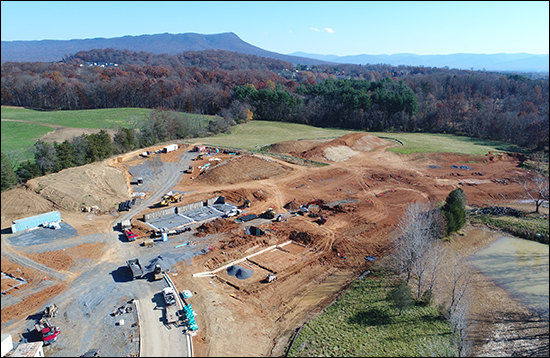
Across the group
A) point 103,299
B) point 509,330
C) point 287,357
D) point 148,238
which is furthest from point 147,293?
point 509,330

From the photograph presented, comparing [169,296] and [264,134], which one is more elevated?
[264,134]

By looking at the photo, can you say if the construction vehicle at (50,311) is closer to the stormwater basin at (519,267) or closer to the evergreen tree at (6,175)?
the evergreen tree at (6,175)

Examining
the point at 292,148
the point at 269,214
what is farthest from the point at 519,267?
the point at 292,148

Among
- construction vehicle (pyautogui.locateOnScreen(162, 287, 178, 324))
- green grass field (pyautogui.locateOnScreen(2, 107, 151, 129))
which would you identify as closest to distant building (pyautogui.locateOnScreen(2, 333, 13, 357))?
construction vehicle (pyautogui.locateOnScreen(162, 287, 178, 324))

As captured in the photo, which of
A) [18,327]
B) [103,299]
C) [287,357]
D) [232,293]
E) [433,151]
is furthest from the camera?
[433,151]

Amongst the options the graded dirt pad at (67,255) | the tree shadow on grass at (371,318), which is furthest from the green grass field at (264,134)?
the tree shadow on grass at (371,318)

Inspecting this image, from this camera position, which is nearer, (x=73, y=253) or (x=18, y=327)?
(x=18, y=327)

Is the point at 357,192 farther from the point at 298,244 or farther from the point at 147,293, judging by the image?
the point at 147,293

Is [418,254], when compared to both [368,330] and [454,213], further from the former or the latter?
[454,213]
